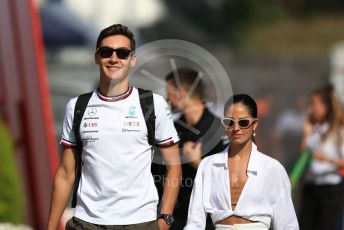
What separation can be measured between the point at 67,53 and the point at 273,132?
9.26 meters

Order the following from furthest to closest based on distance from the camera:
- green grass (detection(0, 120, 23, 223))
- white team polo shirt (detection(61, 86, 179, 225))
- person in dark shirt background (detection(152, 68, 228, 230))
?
1. green grass (detection(0, 120, 23, 223))
2. person in dark shirt background (detection(152, 68, 228, 230))
3. white team polo shirt (detection(61, 86, 179, 225))

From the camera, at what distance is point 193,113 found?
19.7 feet

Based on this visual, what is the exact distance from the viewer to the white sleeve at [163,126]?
479 cm

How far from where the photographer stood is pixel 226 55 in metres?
32.4

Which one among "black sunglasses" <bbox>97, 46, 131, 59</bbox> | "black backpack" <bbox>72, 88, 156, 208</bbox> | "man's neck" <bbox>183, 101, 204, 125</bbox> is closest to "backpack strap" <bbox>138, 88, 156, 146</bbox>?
"black backpack" <bbox>72, 88, 156, 208</bbox>

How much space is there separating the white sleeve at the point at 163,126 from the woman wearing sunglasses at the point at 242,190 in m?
0.26

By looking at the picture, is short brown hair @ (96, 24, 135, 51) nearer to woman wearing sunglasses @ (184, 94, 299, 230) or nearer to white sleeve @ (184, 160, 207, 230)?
woman wearing sunglasses @ (184, 94, 299, 230)

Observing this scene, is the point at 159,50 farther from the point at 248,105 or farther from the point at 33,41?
the point at 33,41

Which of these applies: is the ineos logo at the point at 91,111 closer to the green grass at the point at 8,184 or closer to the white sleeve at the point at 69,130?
the white sleeve at the point at 69,130

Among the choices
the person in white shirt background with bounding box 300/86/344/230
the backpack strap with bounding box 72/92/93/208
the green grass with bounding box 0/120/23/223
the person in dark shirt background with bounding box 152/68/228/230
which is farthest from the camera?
the green grass with bounding box 0/120/23/223

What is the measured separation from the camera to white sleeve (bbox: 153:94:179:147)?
4.79 metres

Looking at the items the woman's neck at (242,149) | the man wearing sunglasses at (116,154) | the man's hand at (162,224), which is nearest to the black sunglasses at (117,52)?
the man wearing sunglasses at (116,154)

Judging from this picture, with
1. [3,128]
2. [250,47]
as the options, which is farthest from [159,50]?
[250,47]

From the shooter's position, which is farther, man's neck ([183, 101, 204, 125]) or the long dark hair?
man's neck ([183, 101, 204, 125])
